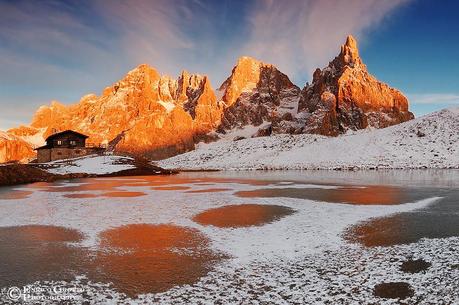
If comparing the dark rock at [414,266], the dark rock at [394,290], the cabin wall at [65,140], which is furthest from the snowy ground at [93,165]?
the dark rock at [394,290]

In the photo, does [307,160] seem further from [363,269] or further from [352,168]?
[363,269]

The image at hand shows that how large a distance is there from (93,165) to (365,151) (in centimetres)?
5817

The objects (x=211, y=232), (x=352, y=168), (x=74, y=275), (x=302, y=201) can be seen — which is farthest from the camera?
(x=352, y=168)

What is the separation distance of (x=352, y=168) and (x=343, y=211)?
173ft

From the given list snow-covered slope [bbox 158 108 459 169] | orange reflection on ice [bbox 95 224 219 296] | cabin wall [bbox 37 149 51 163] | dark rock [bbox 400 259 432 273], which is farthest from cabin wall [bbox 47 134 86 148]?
dark rock [bbox 400 259 432 273]

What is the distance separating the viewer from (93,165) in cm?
5953

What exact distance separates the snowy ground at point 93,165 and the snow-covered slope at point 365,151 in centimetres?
2757

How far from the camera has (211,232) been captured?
14156mm

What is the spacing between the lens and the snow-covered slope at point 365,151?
235ft

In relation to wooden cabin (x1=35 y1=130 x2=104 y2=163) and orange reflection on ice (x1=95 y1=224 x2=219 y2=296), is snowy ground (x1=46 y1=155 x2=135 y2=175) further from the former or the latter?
orange reflection on ice (x1=95 y1=224 x2=219 y2=296)

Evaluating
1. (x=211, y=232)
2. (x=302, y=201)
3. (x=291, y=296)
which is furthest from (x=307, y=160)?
(x=291, y=296)

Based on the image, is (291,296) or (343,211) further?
(343,211)

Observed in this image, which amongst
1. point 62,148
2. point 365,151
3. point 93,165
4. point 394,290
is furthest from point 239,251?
point 62,148

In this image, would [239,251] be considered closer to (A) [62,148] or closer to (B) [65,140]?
(A) [62,148]
